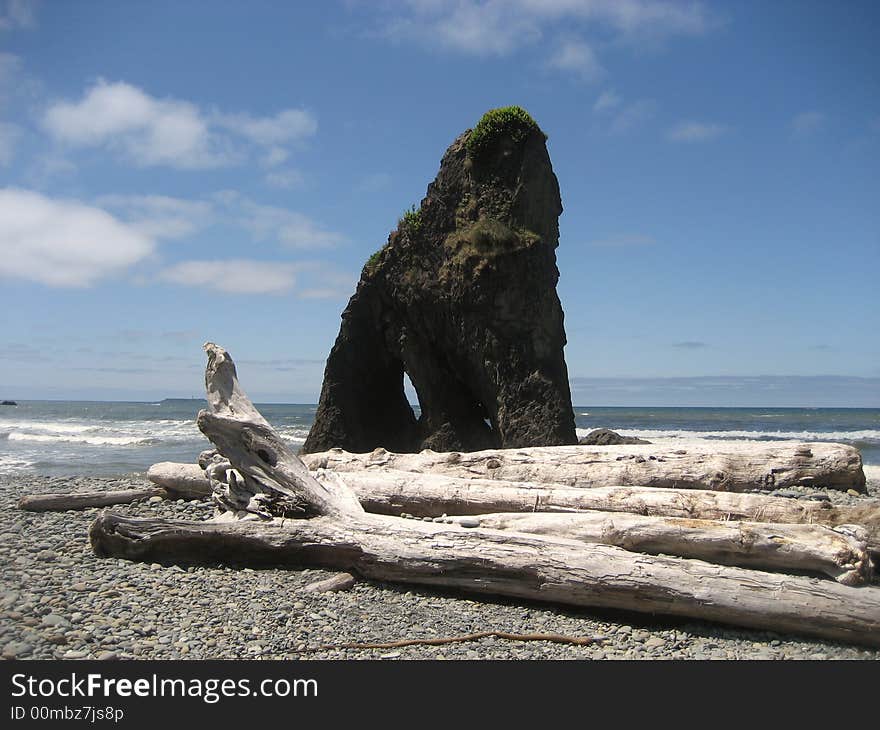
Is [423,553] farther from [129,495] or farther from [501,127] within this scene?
[501,127]

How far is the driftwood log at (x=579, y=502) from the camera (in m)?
6.79

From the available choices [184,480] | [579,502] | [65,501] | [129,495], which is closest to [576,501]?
[579,502]

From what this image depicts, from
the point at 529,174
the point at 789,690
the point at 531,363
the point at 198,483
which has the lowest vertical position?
the point at 789,690

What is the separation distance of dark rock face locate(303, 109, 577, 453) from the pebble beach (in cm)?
997

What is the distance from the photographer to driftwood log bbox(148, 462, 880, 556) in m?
6.79

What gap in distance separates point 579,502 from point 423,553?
7.53ft

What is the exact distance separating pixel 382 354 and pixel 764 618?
54.4ft

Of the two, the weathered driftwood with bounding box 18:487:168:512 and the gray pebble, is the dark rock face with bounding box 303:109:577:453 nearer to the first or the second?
the weathered driftwood with bounding box 18:487:168:512

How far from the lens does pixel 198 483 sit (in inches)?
420

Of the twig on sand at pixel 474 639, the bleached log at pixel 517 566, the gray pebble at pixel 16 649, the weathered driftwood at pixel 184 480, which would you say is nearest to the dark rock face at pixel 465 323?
Result: the weathered driftwood at pixel 184 480

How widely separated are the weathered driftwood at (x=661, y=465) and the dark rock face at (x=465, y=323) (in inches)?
219

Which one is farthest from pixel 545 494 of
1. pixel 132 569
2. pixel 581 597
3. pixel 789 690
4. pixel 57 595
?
pixel 57 595

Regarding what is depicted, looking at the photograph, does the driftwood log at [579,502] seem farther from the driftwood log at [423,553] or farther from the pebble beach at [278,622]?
the pebble beach at [278,622]

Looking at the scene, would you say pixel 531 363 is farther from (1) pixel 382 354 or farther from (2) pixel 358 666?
(2) pixel 358 666
